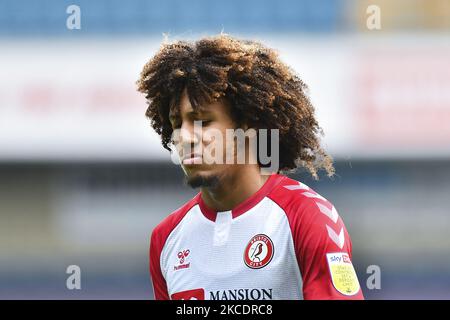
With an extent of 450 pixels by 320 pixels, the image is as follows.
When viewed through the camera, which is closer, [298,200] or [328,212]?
[328,212]

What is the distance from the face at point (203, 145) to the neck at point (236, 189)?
0.07 metres

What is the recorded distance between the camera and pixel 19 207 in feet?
39.2

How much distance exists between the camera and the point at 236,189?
3.36 m

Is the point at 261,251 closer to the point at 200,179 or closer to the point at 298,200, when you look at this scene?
the point at 298,200

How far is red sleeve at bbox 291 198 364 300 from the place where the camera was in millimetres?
2986

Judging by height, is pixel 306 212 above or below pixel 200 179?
below

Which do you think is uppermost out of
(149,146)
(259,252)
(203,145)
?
(203,145)

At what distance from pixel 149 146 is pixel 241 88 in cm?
791

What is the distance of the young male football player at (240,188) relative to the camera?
310 centimetres

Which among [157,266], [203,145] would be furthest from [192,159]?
[157,266]

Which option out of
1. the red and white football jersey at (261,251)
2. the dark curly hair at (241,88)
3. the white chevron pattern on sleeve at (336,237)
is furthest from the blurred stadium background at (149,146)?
the white chevron pattern on sleeve at (336,237)
